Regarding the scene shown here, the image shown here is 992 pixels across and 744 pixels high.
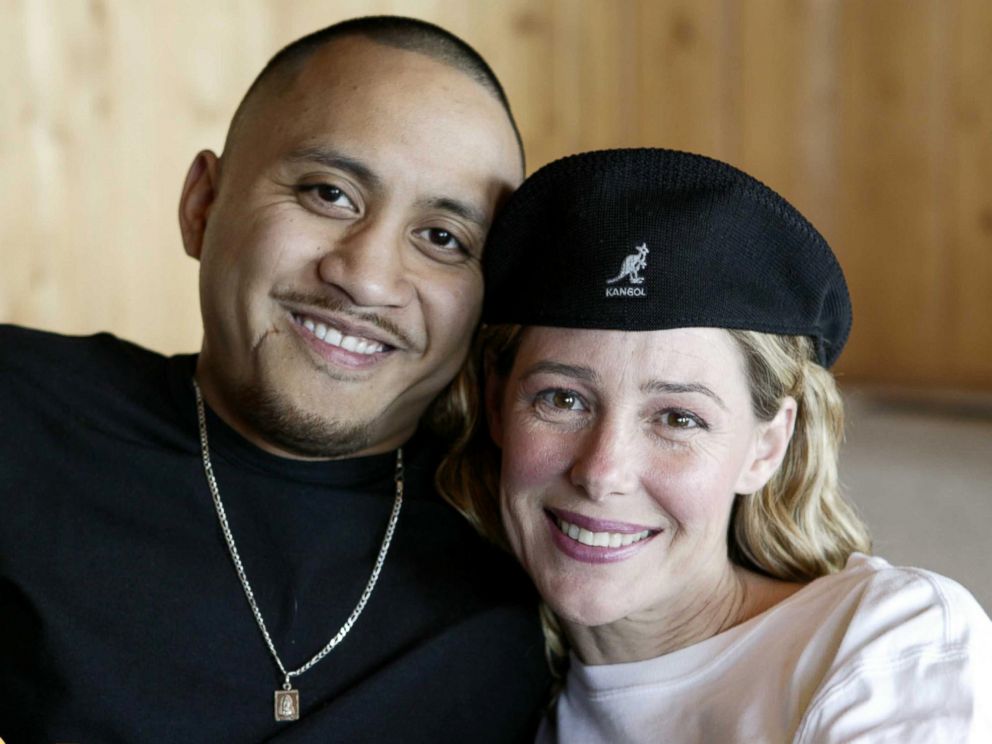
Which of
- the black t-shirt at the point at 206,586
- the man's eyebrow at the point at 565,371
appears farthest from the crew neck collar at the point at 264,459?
the man's eyebrow at the point at 565,371

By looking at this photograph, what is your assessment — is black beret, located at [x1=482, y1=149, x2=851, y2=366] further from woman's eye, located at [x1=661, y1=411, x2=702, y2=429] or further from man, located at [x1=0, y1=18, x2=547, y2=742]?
man, located at [x1=0, y1=18, x2=547, y2=742]

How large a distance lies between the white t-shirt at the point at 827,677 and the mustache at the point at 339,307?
530mm

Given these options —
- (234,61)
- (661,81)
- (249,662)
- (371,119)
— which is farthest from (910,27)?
(249,662)

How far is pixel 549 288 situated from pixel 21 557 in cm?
77

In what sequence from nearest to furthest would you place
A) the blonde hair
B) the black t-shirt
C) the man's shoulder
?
the black t-shirt, the blonde hair, the man's shoulder

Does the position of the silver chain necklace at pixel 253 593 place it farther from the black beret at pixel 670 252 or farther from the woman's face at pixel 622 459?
the black beret at pixel 670 252

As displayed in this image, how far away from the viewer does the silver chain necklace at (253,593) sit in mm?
1650

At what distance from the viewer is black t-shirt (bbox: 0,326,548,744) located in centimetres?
162

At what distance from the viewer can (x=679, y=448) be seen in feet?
5.03

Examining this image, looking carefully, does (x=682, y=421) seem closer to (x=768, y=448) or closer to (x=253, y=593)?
(x=768, y=448)

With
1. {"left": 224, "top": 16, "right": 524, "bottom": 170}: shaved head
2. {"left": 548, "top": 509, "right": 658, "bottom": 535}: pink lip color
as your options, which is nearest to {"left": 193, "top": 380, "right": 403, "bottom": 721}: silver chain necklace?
{"left": 548, "top": 509, "right": 658, "bottom": 535}: pink lip color

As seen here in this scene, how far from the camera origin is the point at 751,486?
1668 mm

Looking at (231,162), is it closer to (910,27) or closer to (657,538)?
(657,538)

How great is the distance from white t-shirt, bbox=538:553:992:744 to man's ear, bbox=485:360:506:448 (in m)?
0.34
